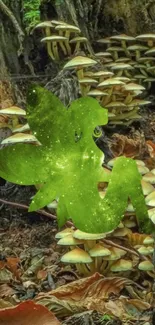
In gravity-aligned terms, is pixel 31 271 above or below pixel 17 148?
below

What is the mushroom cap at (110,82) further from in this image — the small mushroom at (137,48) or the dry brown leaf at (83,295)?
the dry brown leaf at (83,295)

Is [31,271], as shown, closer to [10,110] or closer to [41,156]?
[10,110]

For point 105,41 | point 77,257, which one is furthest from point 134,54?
point 77,257

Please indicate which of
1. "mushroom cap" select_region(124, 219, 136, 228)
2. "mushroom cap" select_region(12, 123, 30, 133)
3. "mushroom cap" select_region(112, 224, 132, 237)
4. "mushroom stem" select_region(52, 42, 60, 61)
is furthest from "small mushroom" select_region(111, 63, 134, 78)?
"mushroom cap" select_region(112, 224, 132, 237)

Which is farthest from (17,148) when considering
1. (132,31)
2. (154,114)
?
(132,31)

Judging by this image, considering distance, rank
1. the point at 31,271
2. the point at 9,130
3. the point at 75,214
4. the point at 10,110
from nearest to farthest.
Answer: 1. the point at 75,214
2. the point at 31,271
3. the point at 10,110
4. the point at 9,130

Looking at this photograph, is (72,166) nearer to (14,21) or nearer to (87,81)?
(87,81)
